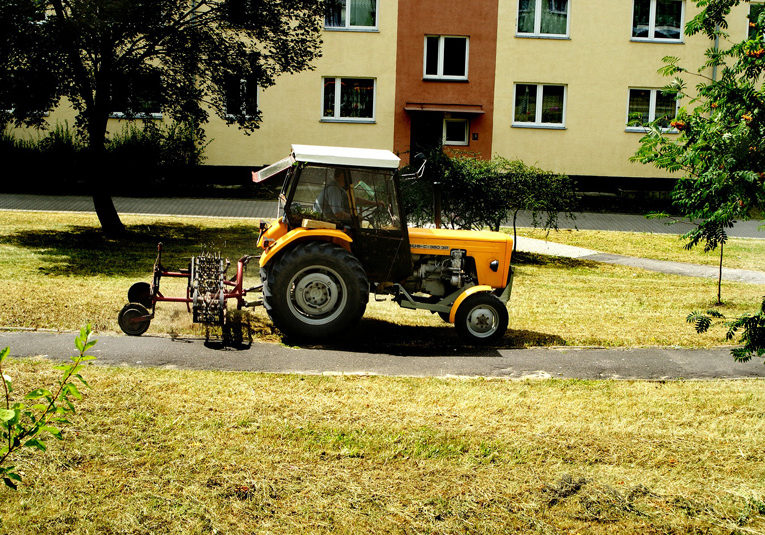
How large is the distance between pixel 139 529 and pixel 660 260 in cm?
1573

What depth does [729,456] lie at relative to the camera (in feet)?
19.8

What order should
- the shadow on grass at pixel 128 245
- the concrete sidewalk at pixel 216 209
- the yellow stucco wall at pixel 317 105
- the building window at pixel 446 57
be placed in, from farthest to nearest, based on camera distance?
the building window at pixel 446 57 → the yellow stucco wall at pixel 317 105 → the concrete sidewalk at pixel 216 209 → the shadow on grass at pixel 128 245

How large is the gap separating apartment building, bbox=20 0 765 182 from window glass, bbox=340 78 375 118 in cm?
3

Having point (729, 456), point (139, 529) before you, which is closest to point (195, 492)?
point (139, 529)

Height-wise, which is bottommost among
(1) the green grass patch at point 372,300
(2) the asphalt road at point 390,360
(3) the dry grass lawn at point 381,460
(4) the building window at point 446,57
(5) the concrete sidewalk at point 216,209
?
(3) the dry grass lawn at point 381,460

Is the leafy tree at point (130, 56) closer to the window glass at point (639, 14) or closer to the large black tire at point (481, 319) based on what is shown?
the large black tire at point (481, 319)

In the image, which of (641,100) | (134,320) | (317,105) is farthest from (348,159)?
(641,100)

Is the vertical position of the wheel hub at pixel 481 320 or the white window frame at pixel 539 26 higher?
the white window frame at pixel 539 26

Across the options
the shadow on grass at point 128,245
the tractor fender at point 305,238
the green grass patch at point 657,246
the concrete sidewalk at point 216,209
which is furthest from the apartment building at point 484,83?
the tractor fender at point 305,238

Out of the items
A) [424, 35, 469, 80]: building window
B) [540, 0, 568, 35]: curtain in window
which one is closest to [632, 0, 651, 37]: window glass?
[540, 0, 568, 35]: curtain in window

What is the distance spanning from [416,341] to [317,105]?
20.1 meters

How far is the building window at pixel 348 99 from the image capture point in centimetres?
2875

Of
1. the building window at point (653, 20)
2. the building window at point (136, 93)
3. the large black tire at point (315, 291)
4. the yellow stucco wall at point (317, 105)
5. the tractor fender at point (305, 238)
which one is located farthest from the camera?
the building window at point (653, 20)

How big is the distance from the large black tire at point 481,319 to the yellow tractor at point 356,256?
0.04 ft
